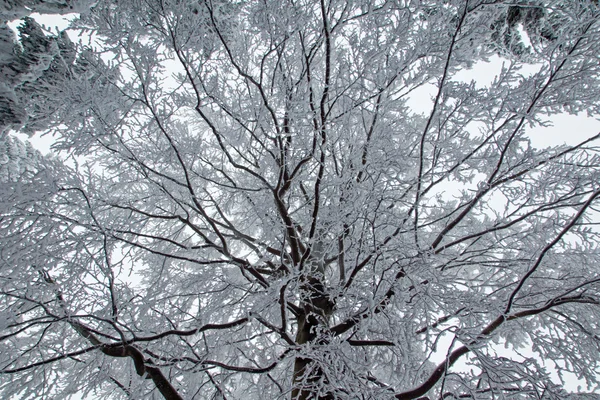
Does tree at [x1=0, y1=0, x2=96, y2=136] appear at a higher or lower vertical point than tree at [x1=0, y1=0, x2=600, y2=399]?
higher

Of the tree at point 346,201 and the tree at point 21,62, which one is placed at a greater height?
the tree at point 21,62

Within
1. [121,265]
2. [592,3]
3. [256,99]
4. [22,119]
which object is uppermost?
[22,119]

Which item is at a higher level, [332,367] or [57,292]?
[57,292]

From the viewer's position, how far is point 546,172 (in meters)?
2.92

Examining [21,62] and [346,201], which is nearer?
[346,201]

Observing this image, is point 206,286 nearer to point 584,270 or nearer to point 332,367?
point 332,367

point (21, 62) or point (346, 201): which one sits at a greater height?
point (21, 62)

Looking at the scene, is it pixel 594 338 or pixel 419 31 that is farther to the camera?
pixel 419 31

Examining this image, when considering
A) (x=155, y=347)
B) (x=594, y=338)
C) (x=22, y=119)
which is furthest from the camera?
(x=22, y=119)

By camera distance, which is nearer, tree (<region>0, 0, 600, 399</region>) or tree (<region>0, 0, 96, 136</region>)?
tree (<region>0, 0, 600, 399</region>)

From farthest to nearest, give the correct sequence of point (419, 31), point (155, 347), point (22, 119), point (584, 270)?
point (22, 119) → point (155, 347) → point (584, 270) → point (419, 31)

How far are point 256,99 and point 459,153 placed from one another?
2084 mm

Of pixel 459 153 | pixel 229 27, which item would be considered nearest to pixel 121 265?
pixel 229 27

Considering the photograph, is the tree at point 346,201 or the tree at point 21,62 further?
Answer: the tree at point 21,62
